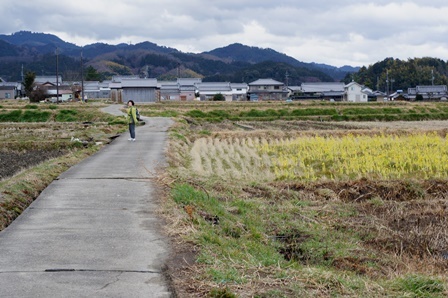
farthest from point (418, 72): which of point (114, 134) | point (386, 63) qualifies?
point (114, 134)

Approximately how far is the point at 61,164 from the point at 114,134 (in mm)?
9283

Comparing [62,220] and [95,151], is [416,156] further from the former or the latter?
[62,220]

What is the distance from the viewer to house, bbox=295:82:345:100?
79.1 m

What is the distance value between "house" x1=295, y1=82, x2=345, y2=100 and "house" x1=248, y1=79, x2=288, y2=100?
2.39 meters

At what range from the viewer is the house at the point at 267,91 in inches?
3142

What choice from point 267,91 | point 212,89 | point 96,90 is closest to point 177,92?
point 212,89

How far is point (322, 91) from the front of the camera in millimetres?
82125

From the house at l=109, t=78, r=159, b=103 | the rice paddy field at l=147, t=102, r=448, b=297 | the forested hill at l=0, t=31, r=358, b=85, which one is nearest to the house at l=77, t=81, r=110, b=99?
the forested hill at l=0, t=31, r=358, b=85

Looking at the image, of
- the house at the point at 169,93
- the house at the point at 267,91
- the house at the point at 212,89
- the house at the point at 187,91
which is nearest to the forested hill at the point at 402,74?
the house at the point at 267,91

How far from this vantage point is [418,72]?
310 ft

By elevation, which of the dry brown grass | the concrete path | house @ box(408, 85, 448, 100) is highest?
house @ box(408, 85, 448, 100)

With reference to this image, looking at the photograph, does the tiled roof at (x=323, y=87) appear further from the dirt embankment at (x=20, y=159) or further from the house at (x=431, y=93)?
the dirt embankment at (x=20, y=159)

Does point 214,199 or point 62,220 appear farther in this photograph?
point 214,199

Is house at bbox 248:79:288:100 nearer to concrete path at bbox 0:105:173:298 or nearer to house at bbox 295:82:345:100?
house at bbox 295:82:345:100
